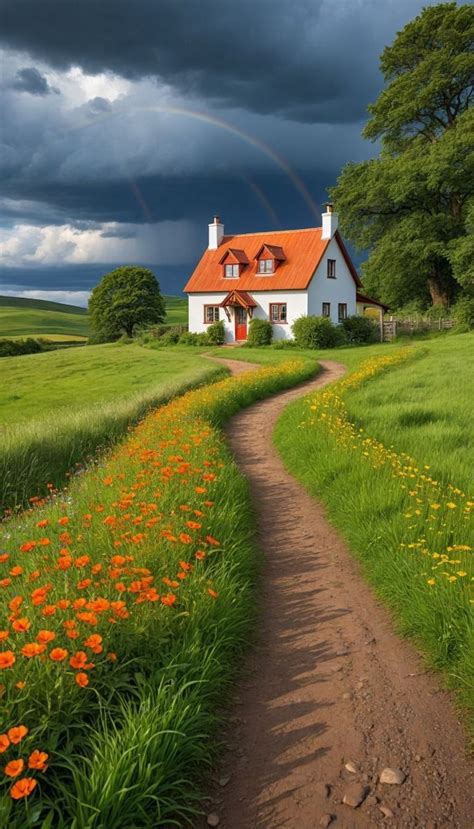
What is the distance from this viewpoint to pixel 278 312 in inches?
1758

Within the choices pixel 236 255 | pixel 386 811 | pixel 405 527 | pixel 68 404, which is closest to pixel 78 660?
pixel 386 811

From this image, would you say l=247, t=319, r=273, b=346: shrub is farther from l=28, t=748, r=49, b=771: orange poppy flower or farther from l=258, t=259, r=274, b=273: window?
l=28, t=748, r=49, b=771: orange poppy flower

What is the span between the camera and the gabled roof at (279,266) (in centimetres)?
4428

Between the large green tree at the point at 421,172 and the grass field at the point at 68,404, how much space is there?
19.9 m

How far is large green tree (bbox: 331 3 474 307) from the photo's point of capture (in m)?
40.3

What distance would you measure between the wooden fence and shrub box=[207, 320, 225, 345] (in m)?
12.8

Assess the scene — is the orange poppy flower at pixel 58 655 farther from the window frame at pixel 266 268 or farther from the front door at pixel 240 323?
the window frame at pixel 266 268

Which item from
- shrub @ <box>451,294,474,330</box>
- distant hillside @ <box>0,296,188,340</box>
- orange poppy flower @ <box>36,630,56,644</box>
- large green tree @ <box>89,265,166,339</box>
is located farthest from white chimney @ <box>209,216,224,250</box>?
orange poppy flower @ <box>36,630,56,644</box>

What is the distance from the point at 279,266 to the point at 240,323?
5446 mm

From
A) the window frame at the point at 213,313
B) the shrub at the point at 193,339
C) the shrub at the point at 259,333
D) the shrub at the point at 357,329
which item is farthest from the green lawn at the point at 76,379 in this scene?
the shrub at the point at 357,329

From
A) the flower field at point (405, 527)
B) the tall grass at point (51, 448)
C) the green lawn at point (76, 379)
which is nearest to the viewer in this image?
the flower field at point (405, 527)

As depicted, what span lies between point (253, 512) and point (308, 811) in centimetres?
486

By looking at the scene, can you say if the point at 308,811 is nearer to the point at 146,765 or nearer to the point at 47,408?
the point at 146,765

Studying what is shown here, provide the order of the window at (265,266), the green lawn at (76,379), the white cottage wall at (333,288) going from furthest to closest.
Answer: the window at (265,266), the white cottage wall at (333,288), the green lawn at (76,379)
